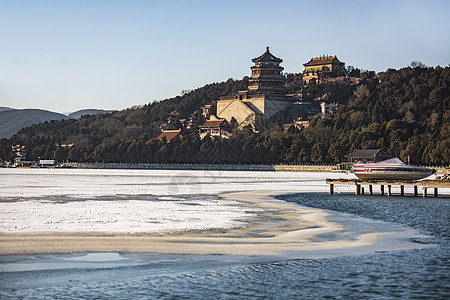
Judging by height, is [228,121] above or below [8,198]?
above

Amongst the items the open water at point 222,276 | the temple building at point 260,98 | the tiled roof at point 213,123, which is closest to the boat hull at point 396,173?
the open water at point 222,276

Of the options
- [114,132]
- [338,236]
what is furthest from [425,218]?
[114,132]

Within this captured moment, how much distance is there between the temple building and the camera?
543ft

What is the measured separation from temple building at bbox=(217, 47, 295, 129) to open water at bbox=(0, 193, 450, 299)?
461 ft

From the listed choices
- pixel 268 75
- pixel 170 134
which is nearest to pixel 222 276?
pixel 170 134

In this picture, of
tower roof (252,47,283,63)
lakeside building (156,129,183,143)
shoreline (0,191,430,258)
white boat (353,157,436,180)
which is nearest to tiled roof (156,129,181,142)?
lakeside building (156,129,183,143)

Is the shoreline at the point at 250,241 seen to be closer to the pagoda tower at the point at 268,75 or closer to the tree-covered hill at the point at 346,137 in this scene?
the tree-covered hill at the point at 346,137

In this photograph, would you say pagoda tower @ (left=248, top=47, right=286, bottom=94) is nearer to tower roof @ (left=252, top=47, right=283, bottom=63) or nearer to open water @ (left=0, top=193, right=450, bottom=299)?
tower roof @ (left=252, top=47, right=283, bottom=63)

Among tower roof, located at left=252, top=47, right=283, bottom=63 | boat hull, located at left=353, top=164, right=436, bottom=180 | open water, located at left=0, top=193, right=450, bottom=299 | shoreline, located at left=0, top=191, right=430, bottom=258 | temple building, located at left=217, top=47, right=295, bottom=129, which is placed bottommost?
open water, located at left=0, top=193, right=450, bottom=299

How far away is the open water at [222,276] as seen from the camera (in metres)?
14.7

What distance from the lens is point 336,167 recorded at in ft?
375

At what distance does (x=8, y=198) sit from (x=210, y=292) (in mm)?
25166

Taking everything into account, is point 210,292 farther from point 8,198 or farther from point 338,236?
point 8,198

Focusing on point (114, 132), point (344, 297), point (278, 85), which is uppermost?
point (278, 85)
